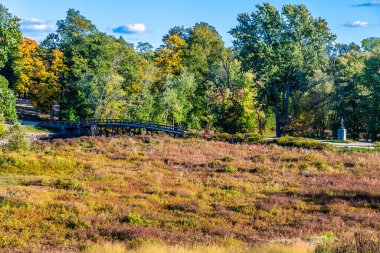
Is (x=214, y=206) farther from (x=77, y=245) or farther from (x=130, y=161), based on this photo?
(x=130, y=161)

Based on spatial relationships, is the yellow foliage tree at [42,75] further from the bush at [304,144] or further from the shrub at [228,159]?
the shrub at [228,159]

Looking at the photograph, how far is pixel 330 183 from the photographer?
86.6ft

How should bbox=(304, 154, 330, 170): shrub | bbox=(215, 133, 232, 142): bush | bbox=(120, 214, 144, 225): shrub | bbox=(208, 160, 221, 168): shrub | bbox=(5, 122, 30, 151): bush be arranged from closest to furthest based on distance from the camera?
1. bbox=(120, 214, 144, 225): shrub
2. bbox=(304, 154, 330, 170): shrub
3. bbox=(208, 160, 221, 168): shrub
4. bbox=(5, 122, 30, 151): bush
5. bbox=(215, 133, 232, 142): bush

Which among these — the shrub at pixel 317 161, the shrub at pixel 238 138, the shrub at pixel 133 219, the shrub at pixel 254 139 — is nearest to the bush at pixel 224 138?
the shrub at pixel 238 138

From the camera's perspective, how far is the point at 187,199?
2200cm

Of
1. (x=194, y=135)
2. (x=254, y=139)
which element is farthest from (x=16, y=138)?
(x=254, y=139)

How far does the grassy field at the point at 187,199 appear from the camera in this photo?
48.7 feet

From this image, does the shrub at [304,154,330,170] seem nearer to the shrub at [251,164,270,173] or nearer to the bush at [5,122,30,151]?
the shrub at [251,164,270,173]

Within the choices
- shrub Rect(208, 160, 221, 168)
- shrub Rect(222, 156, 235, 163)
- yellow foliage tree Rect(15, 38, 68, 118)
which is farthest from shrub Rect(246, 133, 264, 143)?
yellow foliage tree Rect(15, 38, 68, 118)

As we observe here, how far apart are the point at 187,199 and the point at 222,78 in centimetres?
4977

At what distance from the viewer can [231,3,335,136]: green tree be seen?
52.6 meters

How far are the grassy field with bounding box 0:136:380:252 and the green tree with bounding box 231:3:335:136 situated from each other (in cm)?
1694

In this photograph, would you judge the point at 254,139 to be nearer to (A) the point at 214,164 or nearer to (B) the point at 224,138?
→ (B) the point at 224,138

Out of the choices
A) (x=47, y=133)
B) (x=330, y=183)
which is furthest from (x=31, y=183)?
(x=47, y=133)
